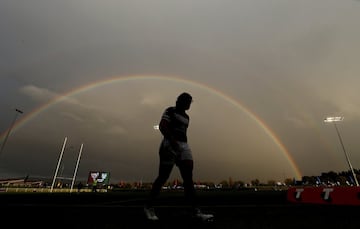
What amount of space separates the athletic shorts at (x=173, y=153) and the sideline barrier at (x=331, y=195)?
4.62m

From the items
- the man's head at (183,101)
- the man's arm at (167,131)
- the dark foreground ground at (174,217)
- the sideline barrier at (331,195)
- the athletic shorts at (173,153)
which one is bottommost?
the dark foreground ground at (174,217)

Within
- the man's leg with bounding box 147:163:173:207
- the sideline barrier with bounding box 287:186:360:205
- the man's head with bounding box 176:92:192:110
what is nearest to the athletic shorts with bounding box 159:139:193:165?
the man's leg with bounding box 147:163:173:207

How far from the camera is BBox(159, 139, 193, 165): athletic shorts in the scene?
3422 millimetres

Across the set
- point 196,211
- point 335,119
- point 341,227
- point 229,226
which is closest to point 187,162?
point 196,211

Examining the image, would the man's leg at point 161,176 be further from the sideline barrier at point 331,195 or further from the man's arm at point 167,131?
the sideline barrier at point 331,195

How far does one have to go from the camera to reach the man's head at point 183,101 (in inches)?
144

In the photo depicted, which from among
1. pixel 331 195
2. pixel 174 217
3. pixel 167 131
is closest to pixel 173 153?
pixel 167 131

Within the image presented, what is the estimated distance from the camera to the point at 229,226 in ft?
8.66

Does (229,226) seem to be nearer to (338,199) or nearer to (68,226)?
(68,226)

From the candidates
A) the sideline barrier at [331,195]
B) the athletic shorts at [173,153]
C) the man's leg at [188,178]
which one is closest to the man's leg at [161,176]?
the athletic shorts at [173,153]

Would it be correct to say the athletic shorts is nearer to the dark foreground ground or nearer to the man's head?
the man's head

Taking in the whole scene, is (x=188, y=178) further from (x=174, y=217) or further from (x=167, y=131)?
(x=167, y=131)

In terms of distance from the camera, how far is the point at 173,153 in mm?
3434

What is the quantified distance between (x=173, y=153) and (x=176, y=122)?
491mm
